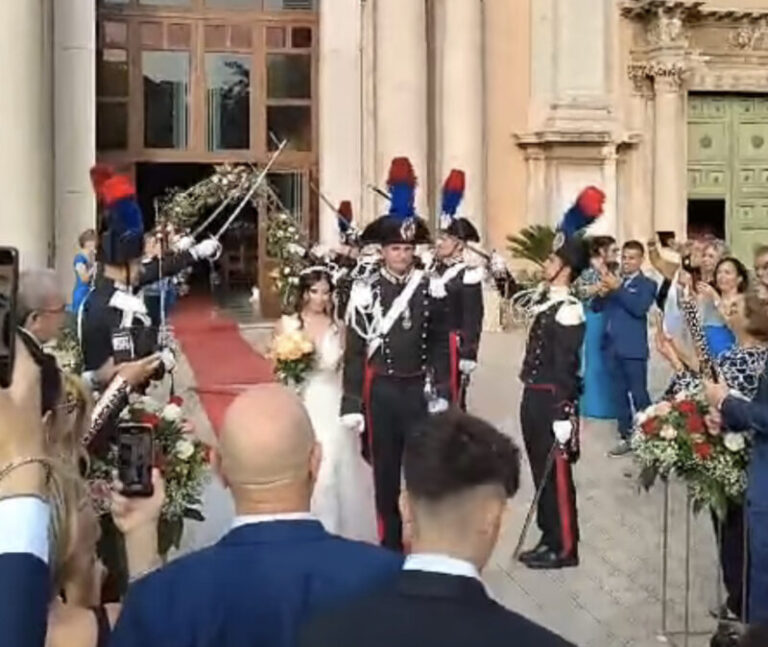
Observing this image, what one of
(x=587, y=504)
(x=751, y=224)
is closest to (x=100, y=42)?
(x=751, y=224)

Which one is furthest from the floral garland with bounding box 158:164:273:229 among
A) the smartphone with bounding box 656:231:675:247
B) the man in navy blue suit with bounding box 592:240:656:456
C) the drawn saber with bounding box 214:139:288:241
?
A: the smartphone with bounding box 656:231:675:247

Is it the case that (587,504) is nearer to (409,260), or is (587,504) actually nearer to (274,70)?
(409,260)

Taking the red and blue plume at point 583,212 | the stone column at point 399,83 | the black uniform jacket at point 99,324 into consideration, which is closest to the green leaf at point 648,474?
the red and blue plume at point 583,212

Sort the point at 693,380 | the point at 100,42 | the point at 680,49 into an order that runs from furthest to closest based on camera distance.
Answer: the point at 680,49 < the point at 100,42 < the point at 693,380

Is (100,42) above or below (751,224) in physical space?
above

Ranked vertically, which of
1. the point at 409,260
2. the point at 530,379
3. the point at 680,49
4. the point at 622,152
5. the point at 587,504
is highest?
the point at 680,49

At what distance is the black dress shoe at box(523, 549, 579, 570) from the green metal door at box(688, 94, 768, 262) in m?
14.7

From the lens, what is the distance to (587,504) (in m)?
11.0

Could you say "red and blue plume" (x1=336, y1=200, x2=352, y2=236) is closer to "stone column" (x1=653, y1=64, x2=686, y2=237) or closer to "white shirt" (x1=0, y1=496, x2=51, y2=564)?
"stone column" (x1=653, y1=64, x2=686, y2=237)

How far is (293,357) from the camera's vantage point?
32.0 ft

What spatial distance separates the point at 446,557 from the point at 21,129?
15567mm

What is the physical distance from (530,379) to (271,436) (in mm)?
6244

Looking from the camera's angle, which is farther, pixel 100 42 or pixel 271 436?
pixel 100 42

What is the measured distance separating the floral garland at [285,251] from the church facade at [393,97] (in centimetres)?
165
